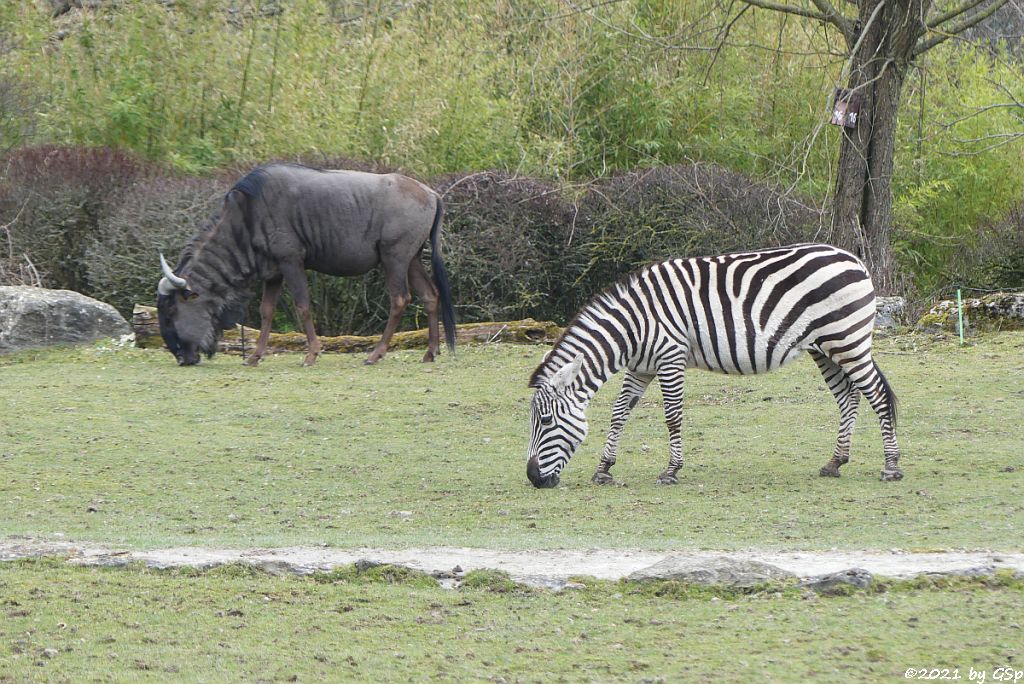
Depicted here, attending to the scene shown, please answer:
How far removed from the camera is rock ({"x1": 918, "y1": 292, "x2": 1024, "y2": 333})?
16188 mm

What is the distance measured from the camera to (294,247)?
14836 millimetres

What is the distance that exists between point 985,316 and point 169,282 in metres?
9.77

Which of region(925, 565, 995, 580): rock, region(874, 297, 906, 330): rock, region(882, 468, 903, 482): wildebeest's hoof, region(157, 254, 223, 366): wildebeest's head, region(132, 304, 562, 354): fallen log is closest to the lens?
region(925, 565, 995, 580): rock

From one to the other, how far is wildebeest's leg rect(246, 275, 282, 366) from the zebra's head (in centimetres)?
659

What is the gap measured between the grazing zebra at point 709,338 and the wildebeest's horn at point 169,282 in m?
6.31

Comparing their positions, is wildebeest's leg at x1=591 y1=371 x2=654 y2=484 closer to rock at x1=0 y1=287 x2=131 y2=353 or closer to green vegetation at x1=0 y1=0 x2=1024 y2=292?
rock at x1=0 y1=287 x2=131 y2=353

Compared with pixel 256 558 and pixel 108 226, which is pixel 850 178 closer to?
pixel 108 226

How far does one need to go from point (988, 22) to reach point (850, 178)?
1542 centimetres

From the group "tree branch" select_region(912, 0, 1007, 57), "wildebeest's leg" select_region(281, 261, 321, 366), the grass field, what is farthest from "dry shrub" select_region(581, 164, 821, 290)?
"wildebeest's leg" select_region(281, 261, 321, 366)

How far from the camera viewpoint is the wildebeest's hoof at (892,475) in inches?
360

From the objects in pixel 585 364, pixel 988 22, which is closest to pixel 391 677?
pixel 585 364

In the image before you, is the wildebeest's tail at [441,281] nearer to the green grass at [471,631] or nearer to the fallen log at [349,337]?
the fallen log at [349,337]

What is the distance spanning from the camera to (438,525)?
8.12 m

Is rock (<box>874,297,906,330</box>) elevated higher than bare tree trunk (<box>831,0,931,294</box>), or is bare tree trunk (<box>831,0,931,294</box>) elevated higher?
bare tree trunk (<box>831,0,931,294</box>)
